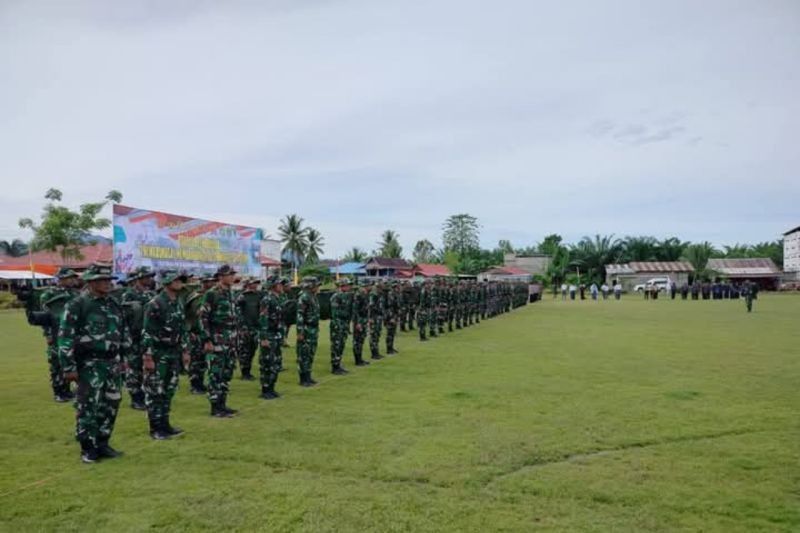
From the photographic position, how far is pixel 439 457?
559cm

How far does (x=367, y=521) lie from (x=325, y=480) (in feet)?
3.05

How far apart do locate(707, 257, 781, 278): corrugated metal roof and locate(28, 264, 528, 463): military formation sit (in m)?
63.5

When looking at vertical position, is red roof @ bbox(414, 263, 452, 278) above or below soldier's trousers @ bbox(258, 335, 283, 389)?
above

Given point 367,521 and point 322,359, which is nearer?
point 367,521

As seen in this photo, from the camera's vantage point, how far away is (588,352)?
1336 centimetres

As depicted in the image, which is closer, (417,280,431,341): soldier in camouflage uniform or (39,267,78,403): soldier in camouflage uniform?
(39,267,78,403): soldier in camouflage uniform

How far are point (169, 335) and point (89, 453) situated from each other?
54.7 inches

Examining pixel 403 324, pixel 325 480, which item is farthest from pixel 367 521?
pixel 403 324

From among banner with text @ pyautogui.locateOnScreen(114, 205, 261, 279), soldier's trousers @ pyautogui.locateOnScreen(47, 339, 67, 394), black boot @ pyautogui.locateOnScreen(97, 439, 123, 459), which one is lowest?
black boot @ pyautogui.locateOnScreen(97, 439, 123, 459)

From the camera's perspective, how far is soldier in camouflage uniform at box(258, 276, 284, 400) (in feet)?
27.8

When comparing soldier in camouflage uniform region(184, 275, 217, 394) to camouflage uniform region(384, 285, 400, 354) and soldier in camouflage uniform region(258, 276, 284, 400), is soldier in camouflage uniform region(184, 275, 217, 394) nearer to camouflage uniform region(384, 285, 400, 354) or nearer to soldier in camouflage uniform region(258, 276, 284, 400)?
soldier in camouflage uniform region(258, 276, 284, 400)

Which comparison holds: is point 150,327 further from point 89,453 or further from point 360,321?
point 360,321

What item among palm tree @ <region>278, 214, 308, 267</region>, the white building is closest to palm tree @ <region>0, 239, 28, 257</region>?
palm tree @ <region>278, 214, 308, 267</region>

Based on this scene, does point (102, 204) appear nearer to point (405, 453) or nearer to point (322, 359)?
point (322, 359)
